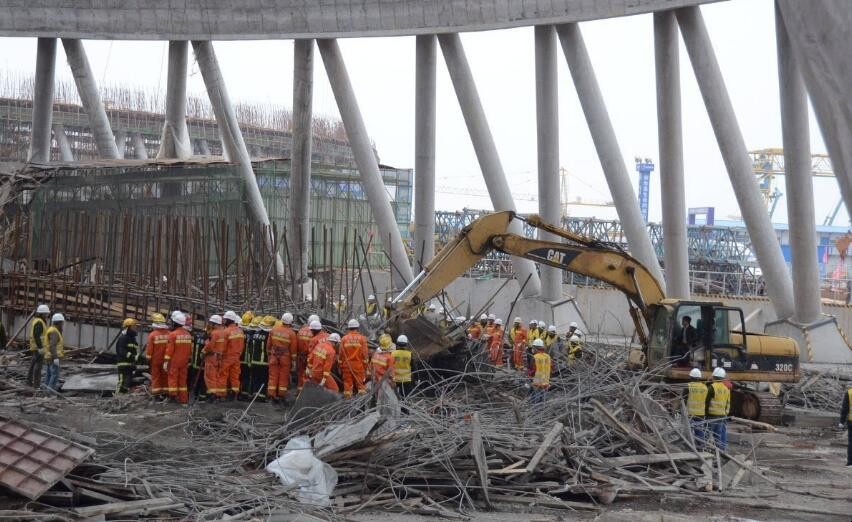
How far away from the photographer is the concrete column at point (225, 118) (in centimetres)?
3747

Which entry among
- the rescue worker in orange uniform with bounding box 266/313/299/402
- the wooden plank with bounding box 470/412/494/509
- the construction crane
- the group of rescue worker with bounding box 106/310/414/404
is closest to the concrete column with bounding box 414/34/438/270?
the group of rescue worker with bounding box 106/310/414/404

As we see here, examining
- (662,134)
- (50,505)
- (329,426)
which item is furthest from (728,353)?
(662,134)

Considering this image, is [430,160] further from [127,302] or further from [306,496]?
[306,496]

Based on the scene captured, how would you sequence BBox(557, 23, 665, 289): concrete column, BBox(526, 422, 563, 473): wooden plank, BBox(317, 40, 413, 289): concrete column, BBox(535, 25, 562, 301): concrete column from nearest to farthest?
BBox(526, 422, 563, 473): wooden plank
BBox(557, 23, 665, 289): concrete column
BBox(535, 25, 562, 301): concrete column
BBox(317, 40, 413, 289): concrete column

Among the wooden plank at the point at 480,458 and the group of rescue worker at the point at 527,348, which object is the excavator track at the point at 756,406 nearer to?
the group of rescue worker at the point at 527,348

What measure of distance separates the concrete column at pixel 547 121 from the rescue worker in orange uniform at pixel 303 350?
18.5 m

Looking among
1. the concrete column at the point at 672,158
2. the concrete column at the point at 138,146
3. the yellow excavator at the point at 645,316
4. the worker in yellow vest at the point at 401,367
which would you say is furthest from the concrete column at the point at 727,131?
the concrete column at the point at 138,146

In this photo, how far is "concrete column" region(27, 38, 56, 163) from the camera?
3766cm

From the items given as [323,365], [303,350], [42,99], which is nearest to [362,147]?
[42,99]

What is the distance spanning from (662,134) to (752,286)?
24.7 meters

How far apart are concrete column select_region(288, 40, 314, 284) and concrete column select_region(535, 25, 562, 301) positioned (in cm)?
825

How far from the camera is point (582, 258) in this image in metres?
18.5

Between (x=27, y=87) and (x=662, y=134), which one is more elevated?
(x=27, y=87)

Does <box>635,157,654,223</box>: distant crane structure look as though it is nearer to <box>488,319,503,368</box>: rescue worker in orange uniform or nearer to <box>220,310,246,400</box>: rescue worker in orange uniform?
<box>488,319,503,368</box>: rescue worker in orange uniform
